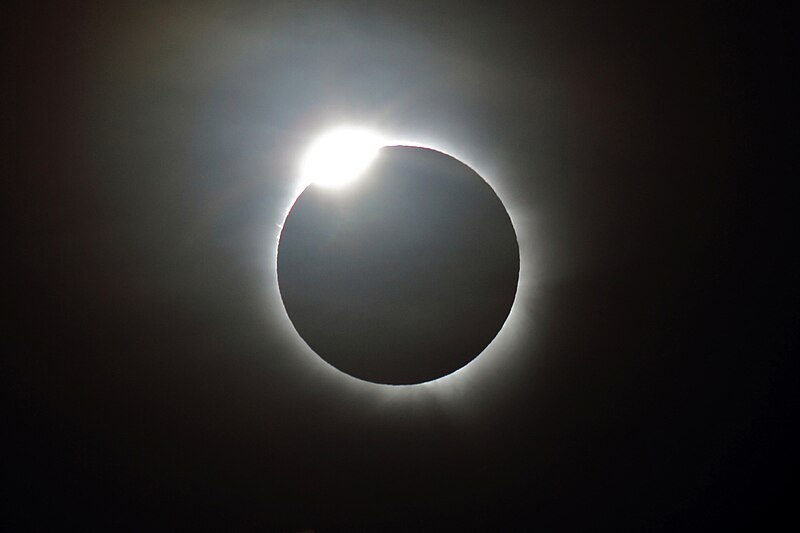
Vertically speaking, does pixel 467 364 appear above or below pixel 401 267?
below

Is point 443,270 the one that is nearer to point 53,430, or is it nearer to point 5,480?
point 53,430

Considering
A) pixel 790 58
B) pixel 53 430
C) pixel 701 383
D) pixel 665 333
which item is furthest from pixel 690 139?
pixel 53 430

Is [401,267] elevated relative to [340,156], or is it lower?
lower

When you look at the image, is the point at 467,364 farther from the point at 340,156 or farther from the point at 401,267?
the point at 340,156

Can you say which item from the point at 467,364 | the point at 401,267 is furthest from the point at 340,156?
the point at 467,364

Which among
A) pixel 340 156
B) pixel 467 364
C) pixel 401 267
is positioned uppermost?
pixel 340 156

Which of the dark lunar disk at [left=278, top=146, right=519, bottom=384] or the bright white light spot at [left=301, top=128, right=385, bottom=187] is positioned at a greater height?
the bright white light spot at [left=301, top=128, right=385, bottom=187]
